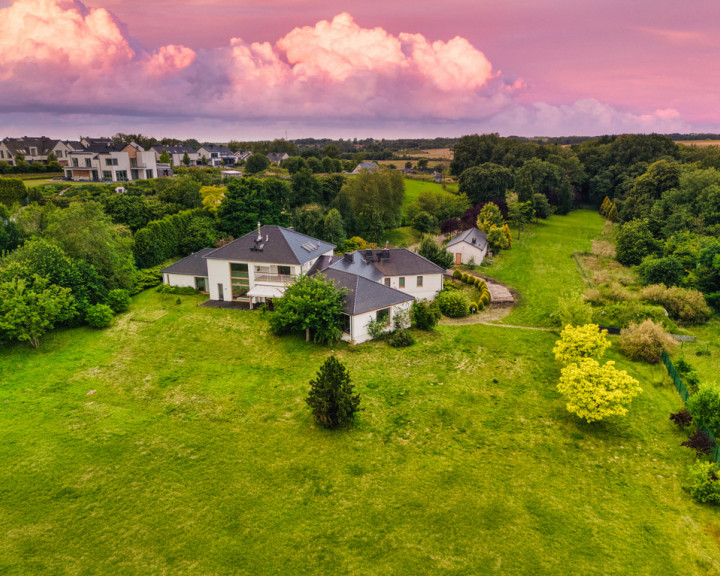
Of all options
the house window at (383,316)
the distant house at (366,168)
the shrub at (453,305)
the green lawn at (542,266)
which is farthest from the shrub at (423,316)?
the distant house at (366,168)

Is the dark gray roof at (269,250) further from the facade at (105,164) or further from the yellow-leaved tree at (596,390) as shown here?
the facade at (105,164)

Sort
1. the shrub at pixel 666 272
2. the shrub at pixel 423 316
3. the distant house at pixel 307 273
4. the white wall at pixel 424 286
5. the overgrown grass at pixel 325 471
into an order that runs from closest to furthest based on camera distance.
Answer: the overgrown grass at pixel 325 471 < the distant house at pixel 307 273 < the shrub at pixel 423 316 < the white wall at pixel 424 286 < the shrub at pixel 666 272

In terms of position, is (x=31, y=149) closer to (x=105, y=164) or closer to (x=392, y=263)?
(x=105, y=164)

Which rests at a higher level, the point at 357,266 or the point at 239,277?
the point at 357,266

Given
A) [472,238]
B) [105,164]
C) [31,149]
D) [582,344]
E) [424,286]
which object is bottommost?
[582,344]

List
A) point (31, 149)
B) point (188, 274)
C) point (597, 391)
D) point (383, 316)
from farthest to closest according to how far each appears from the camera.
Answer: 1. point (31, 149)
2. point (188, 274)
3. point (383, 316)
4. point (597, 391)

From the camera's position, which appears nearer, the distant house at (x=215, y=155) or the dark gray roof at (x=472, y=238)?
the dark gray roof at (x=472, y=238)

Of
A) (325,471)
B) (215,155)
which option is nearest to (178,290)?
(325,471)
